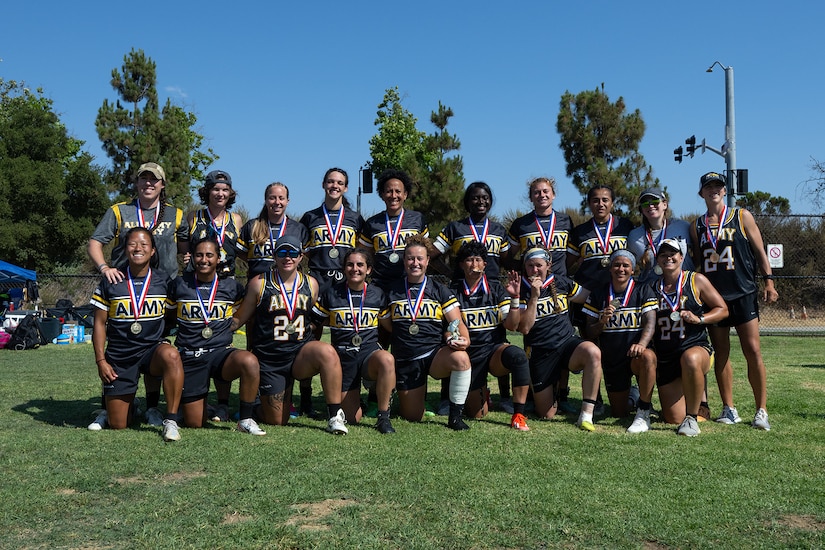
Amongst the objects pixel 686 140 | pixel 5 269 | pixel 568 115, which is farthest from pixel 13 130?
pixel 686 140

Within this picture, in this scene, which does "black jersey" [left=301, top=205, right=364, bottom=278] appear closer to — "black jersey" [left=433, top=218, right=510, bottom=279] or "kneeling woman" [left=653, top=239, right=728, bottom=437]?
"black jersey" [left=433, top=218, right=510, bottom=279]

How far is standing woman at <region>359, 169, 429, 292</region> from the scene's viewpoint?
248 inches

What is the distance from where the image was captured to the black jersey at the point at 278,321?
18.3ft

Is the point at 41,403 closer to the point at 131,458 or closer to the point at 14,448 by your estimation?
the point at 14,448

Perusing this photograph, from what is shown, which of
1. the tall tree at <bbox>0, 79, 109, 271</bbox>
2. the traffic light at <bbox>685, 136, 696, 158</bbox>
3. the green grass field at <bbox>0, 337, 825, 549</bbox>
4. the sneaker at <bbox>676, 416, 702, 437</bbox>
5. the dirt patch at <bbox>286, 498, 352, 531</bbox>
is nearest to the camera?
the green grass field at <bbox>0, 337, 825, 549</bbox>

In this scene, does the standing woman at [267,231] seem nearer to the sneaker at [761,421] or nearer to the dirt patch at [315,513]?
the dirt patch at [315,513]

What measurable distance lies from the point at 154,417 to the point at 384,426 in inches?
75.1

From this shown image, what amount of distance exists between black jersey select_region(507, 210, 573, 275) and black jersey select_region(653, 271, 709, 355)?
90 centimetres

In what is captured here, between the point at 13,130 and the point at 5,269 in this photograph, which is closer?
the point at 5,269

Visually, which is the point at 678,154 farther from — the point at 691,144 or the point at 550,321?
the point at 550,321

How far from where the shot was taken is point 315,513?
3.42 m

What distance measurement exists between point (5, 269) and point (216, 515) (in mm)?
18283

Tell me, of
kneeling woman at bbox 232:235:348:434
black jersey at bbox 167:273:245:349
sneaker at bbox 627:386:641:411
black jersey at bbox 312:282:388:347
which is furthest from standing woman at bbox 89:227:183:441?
sneaker at bbox 627:386:641:411

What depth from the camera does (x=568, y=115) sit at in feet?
77.6
